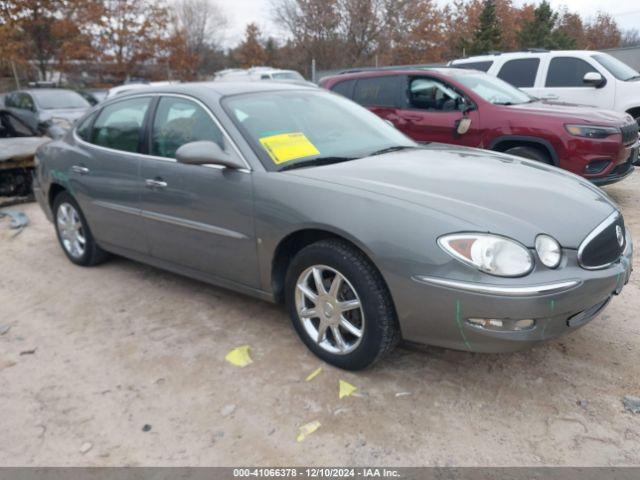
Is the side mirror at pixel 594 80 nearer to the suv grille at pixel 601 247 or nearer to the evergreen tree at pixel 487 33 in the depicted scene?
the suv grille at pixel 601 247

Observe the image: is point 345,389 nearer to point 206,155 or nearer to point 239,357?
point 239,357

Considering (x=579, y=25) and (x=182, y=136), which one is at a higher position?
(x=579, y=25)

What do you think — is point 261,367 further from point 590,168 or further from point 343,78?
point 343,78

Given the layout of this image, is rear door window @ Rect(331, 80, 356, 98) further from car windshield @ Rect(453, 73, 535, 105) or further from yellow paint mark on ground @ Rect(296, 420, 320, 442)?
yellow paint mark on ground @ Rect(296, 420, 320, 442)

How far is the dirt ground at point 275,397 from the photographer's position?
2.43 m

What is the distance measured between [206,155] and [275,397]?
1425mm

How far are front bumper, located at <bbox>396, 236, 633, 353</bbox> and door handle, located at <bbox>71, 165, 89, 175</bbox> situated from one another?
10.00ft

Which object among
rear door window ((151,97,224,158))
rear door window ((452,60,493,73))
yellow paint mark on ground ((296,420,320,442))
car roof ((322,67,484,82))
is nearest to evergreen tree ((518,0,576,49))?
rear door window ((452,60,493,73))

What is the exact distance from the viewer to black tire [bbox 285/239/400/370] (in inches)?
107

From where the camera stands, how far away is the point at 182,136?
3709mm

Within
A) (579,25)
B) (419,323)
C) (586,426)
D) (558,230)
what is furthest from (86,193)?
(579,25)

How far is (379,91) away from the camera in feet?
24.2

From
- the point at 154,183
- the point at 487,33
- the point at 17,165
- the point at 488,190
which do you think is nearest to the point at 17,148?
the point at 17,165

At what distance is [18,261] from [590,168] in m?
5.90
